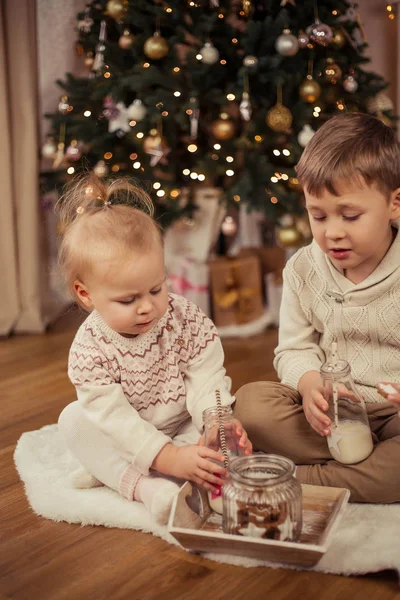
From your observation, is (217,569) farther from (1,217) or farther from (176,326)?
(1,217)

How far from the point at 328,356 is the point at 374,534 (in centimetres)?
41

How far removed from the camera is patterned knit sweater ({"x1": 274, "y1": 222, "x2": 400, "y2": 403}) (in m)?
1.41

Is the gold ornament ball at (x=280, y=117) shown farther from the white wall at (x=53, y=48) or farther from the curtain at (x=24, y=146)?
the white wall at (x=53, y=48)

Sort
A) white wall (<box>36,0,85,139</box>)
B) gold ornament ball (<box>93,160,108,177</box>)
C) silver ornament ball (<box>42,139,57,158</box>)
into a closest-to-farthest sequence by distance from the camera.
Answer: gold ornament ball (<box>93,160,108,177</box>)
silver ornament ball (<box>42,139,57,158</box>)
white wall (<box>36,0,85,139</box>)

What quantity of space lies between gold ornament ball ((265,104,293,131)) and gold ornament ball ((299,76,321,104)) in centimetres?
7

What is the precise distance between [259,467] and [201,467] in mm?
117

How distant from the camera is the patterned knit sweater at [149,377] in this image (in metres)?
1.33

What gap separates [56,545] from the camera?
1.24 metres

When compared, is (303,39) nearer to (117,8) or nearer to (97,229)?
(117,8)

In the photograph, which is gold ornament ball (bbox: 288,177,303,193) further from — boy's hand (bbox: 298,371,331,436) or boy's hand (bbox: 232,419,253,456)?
Result: boy's hand (bbox: 232,419,253,456)

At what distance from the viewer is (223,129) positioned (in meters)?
2.40

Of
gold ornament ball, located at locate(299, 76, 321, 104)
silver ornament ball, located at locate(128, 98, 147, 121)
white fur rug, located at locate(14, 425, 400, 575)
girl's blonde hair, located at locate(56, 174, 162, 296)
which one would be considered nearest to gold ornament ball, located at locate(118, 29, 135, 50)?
silver ornament ball, located at locate(128, 98, 147, 121)

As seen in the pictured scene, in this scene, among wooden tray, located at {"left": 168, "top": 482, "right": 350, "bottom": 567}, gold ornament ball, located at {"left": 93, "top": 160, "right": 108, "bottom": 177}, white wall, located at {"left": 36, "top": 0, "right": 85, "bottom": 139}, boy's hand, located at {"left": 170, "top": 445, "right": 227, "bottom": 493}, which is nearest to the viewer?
wooden tray, located at {"left": 168, "top": 482, "right": 350, "bottom": 567}

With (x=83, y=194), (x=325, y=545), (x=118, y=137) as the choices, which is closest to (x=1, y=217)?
(x=118, y=137)
